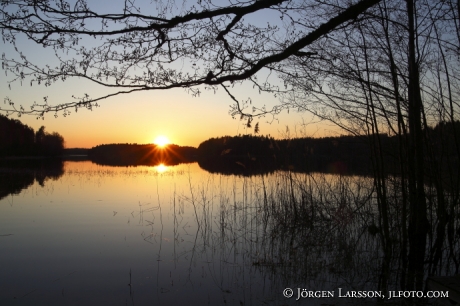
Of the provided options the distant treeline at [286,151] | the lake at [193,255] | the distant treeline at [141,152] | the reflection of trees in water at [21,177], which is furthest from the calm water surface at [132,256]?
the distant treeline at [141,152]

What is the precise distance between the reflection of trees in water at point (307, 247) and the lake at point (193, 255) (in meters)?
0.02

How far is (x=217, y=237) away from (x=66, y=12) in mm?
4211

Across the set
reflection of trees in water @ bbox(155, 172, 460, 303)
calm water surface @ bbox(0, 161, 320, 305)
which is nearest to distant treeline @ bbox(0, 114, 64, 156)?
calm water surface @ bbox(0, 161, 320, 305)

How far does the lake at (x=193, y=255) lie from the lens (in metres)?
4.08

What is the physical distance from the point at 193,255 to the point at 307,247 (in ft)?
5.78

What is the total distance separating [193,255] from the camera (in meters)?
5.51

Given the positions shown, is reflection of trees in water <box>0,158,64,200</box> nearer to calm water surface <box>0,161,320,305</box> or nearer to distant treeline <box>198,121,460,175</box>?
calm water surface <box>0,161,320,305</box>

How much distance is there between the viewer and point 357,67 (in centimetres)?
456

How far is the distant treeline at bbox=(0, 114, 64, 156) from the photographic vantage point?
171 feet

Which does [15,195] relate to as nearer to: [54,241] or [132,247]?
[54,241]

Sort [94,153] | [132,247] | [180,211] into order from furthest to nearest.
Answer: [94,153] → [180,211] → [132,247]

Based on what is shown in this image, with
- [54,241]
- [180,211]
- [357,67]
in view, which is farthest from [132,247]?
[357,67]

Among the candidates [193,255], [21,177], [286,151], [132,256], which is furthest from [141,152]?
[193,255]

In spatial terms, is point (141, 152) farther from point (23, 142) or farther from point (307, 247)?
point (307, 247)
